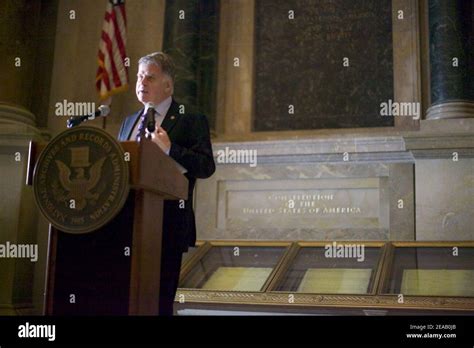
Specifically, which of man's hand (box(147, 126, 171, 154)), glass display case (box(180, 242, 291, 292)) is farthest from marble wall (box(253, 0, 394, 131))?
man's hand (box(147, 126, 171, 154))

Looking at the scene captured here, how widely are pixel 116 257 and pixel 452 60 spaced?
12.9ft

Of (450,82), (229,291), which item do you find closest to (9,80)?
(229,291)

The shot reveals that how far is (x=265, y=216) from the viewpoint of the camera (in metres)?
5.25

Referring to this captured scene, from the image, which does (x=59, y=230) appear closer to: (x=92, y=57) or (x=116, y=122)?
(x=116, y=122)

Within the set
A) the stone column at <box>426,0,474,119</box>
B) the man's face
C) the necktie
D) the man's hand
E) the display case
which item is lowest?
the display case

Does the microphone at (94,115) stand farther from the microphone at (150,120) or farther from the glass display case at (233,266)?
the glass display case at (233,266)

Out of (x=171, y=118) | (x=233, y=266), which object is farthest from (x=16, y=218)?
(x=171, y=118)

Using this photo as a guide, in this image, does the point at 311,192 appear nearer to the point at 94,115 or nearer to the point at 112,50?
the point at 112,50

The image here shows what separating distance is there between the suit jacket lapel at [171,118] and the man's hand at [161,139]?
172mm

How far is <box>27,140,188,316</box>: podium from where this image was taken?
6.72 ft

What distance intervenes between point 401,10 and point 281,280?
118 inches

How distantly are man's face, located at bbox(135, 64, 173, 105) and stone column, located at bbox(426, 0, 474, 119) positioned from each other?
317cm

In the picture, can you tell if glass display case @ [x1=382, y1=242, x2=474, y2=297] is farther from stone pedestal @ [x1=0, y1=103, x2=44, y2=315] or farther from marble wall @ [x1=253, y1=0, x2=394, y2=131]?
stone pedestal @ [x1=0, y1=103, x2=44, y2=315]

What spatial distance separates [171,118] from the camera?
2596 millimetres
